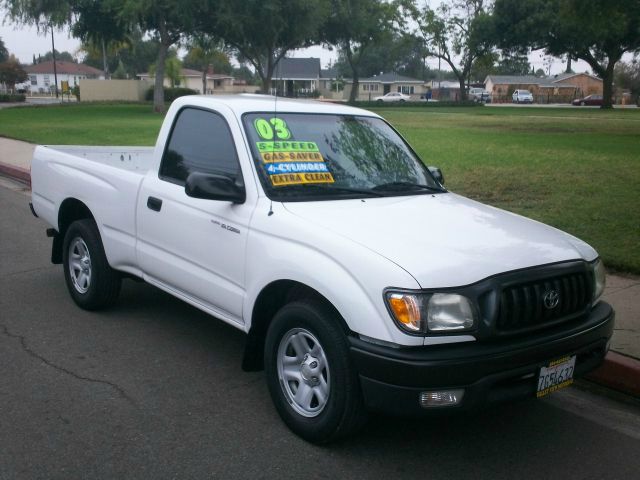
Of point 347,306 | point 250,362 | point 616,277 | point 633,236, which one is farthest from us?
point 633,236

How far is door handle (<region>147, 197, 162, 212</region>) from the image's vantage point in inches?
199

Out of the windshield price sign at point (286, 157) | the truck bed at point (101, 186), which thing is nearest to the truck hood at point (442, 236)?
the windshield price sign at point (286, 157)

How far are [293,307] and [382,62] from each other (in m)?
128

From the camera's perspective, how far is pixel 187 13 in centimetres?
3744

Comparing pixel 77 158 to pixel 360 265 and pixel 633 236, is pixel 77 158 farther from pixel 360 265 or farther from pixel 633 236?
pixel 633 236

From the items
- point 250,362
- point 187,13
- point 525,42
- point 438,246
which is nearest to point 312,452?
point 250,362

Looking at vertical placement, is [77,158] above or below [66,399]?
above

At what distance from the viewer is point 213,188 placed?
4.23 metres

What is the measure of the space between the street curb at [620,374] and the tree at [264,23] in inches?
1293

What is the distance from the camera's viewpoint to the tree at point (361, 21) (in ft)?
180

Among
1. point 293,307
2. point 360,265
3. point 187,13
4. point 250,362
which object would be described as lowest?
point 250,362

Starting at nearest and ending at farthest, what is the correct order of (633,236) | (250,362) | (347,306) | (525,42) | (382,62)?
(347,306) < (250,362) < (633,236) < (525,42) < (382,62)

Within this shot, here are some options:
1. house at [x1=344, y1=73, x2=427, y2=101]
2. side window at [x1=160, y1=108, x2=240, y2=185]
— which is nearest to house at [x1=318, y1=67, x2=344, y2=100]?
house at [x1=344, y1=73, x2=427, y2=101]

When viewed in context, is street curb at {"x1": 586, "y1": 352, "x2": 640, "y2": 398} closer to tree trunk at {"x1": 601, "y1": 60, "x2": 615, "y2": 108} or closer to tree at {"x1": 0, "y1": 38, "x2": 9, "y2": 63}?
tree trunk at {"x1": 601, "y1": 60, "x2": 615, "y2": 108}
